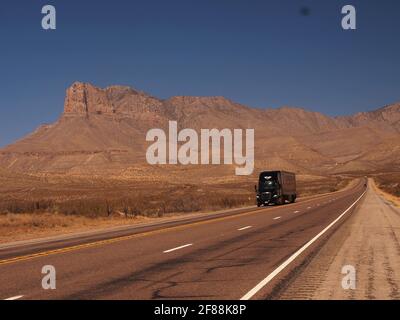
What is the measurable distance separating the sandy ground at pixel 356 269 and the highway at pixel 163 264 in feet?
1.36

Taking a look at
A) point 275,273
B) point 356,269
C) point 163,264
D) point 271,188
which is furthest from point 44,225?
point 271,188

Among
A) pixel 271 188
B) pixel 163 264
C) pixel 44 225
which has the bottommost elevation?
pixel 44 225

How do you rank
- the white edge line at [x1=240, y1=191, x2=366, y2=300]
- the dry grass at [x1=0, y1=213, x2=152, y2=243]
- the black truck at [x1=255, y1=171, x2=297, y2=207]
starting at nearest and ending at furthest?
1. the white edge line at [x1=240, y1=191, x2=366, y2=300]
2. the dry grass at [x1=0, y1=213, x2=152, y2=243]
3. the black truck at [x1=255, y1=171, x2=297, y2=207]

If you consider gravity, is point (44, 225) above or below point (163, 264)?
below

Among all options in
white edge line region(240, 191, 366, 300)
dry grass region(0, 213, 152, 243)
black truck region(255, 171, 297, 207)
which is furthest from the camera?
black truck region(255, 171, 297, 207)

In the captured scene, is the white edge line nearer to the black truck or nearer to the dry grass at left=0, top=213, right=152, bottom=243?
the dry grass at left=0, top=213, right=152, bottom=243

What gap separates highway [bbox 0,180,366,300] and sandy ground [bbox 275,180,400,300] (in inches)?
16.3

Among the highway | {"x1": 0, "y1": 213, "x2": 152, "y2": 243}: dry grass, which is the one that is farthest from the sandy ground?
{"x1": 0, "y1": 213, "x2": 152, "y2": 243}: dry grass

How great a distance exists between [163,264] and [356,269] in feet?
14.3

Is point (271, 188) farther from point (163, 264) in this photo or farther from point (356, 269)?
point (356, 269)

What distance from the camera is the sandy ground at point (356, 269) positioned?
9.81 metres

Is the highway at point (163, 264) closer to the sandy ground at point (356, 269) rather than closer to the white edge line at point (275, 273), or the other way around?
the white edge line at point (275, 273)

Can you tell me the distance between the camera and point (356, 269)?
41.1ft

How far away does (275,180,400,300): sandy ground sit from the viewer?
981 cm
